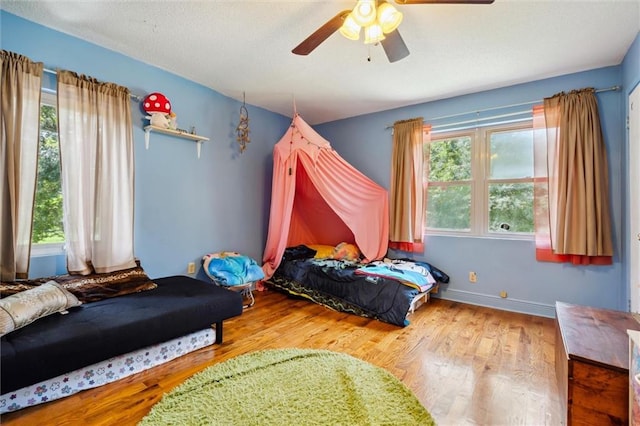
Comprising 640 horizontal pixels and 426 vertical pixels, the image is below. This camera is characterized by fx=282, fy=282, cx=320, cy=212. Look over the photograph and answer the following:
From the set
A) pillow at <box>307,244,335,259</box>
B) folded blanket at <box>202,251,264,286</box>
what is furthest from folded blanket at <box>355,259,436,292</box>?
folded blanket at <box>202,251,264,286</box>

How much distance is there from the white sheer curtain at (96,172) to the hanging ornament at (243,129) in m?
1.26

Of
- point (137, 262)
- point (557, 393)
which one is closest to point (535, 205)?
point (557, 393)

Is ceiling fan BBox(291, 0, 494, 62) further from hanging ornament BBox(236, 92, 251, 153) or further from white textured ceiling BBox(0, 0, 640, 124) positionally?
hanging ornament BBox(236, 92, 251, 153)

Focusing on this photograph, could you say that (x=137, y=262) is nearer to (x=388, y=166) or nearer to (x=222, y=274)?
(x=222, y=274)

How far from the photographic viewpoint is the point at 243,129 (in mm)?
3561

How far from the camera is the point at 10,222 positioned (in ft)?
6.46

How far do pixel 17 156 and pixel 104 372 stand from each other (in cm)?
162

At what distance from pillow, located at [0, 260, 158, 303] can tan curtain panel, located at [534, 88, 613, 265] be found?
12.4 feet

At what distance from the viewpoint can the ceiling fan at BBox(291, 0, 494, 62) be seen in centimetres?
158

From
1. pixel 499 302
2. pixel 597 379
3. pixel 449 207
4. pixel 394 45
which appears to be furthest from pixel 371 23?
pixel 499 302

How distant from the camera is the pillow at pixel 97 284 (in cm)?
193

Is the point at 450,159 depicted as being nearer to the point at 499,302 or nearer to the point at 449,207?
the point at 449,207

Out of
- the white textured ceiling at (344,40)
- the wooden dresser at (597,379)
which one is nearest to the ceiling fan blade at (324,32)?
the white textured ceiling at (344,40)

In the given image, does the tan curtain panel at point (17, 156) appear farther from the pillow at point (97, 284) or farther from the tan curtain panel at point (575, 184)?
the tan curtain panel at point (575, 184)
